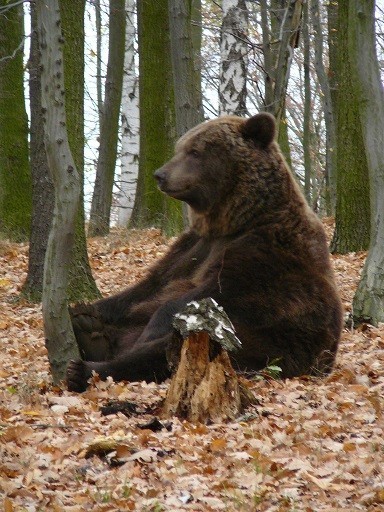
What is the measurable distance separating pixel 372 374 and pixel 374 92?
3.24 m

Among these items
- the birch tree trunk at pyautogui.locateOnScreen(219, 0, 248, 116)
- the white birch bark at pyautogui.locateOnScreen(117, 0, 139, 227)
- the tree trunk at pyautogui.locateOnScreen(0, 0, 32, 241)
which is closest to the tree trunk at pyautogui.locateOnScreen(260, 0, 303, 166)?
the birch tree trunk at pyautogui.locateOnScreen(219, 0, 248, 116)

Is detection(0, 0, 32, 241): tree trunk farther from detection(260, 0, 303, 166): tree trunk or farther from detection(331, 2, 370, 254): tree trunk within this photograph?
detection(331, 2, 370, 254): tree trunk

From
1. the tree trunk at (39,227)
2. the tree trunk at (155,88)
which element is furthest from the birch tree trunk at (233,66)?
the tree trunk at (155,88)

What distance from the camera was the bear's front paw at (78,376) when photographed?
717 cm

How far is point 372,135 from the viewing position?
9328mm

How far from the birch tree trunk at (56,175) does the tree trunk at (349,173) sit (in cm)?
741

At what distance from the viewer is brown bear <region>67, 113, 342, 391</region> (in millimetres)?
7379

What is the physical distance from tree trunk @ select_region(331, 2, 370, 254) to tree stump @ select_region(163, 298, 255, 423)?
26.2 feet

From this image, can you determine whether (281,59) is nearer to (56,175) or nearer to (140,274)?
(140,274)

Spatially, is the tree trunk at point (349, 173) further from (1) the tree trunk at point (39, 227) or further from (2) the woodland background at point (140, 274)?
(1) the tree trunk at point (39, 227)

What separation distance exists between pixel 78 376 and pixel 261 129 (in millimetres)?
2799

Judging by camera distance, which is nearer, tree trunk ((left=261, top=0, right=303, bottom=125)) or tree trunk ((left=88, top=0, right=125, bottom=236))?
tree trunk ((left=261, top=0, right=303, bottom=125))

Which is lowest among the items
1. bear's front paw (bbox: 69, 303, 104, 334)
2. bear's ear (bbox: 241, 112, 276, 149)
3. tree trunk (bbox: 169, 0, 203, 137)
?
bear's front paw (bbox: 69, 303, 104, 334)

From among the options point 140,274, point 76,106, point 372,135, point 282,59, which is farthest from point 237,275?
point 140,274
